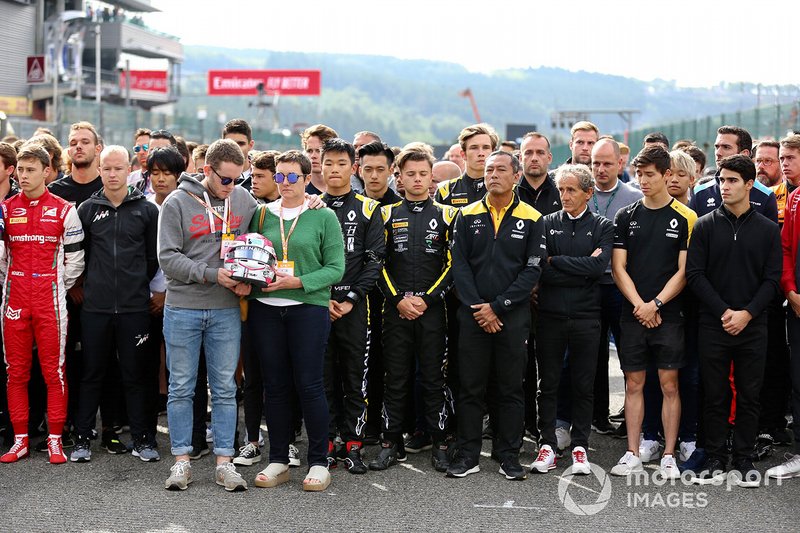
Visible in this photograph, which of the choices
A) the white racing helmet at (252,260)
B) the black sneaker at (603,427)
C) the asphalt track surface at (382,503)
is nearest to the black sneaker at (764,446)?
the asphalt track surface at (382,503)

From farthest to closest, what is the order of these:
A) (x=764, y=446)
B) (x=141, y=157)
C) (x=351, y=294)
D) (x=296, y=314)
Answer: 1. (x=141, y=157)
2. (x=764, y=446)
3. (x=351, y=294)
4. (x=296, y=314)

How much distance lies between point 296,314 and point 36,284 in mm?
2029

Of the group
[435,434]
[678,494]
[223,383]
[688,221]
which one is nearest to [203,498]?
[223,383]

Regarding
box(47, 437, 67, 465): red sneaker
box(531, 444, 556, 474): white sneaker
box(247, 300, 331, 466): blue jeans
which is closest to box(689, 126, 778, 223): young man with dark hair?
box(531, 444, 556, 474): white sneaker

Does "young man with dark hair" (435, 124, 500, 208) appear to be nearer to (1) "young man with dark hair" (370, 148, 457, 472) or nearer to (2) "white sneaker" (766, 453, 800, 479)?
(1) "young man with dark hair" (370, 148, 457, 472)

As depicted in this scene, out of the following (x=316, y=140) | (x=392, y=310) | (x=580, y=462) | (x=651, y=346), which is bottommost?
(x=580, y=462)

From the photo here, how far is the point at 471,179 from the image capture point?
293 inches

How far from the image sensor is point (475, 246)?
21.1ft

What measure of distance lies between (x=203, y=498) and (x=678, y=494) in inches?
120

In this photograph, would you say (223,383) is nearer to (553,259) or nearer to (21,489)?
(21,489)

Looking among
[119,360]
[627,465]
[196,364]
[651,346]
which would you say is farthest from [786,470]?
[119,360]

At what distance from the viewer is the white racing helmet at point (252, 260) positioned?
18.7ft

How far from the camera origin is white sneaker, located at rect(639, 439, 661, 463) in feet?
22.0

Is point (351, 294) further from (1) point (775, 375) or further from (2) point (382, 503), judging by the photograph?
(1) point (775, 375)
